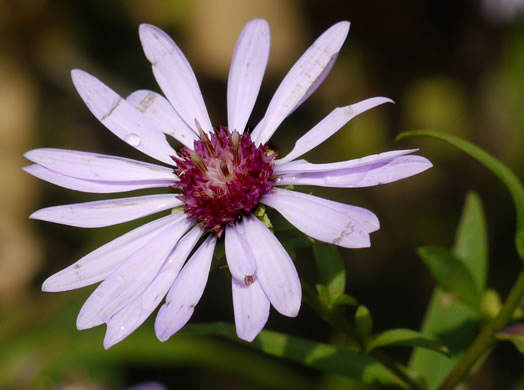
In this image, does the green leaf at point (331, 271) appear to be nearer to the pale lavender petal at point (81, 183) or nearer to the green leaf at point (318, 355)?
the green leaf at point (318, 355)

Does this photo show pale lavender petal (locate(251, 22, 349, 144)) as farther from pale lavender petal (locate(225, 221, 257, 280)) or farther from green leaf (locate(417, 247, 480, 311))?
green leaf (locate(417, 247, 480, 311))

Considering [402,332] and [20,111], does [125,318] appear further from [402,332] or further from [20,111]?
[20,111]

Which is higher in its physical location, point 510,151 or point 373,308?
point 510,151

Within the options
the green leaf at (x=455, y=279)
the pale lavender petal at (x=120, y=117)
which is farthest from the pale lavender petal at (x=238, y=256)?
the green leaf at (x=455, y=279)

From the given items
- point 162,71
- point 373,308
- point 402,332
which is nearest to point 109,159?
point 162,71

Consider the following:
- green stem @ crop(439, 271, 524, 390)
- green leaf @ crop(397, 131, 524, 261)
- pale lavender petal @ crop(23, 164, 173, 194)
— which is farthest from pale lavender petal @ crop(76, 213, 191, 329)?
green stem @ crop(439, 271, 524, 390)

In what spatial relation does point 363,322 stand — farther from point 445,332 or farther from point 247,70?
Result: point 247,70

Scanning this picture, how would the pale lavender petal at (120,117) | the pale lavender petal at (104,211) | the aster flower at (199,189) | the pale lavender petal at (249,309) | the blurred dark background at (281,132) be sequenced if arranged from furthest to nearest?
the blurred dark background at (281,132) < the pale lavender petal at (120,117) < the pale lavender petal at (104,211) < the aster flower at (199,189) < the pale lavender petal at (249,309)

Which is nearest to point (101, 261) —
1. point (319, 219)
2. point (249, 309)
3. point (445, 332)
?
point (249, 309)
